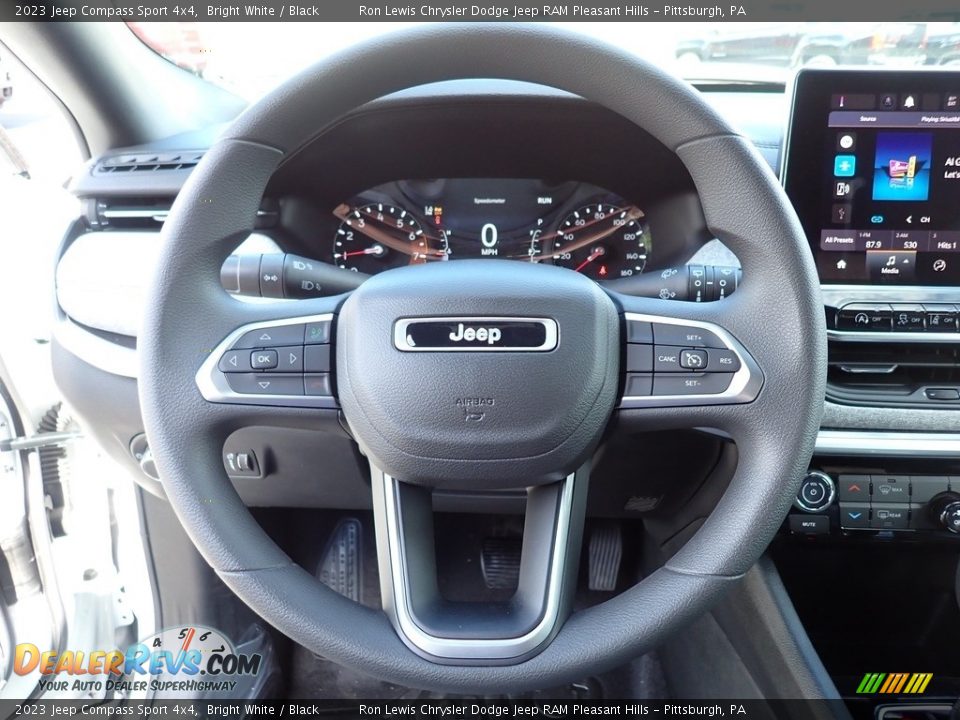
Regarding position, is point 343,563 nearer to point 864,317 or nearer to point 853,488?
point 853,488

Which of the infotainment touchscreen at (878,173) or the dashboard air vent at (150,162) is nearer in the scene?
the infotainment touchscreen at (878,173)

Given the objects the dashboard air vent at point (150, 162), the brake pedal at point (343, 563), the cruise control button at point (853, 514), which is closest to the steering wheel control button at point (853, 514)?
the cruise control button at point (853, 514)

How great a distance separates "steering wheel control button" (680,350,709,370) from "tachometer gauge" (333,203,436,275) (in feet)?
2.23

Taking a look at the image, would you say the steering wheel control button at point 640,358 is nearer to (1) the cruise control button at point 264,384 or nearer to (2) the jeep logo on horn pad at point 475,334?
(2) the jeep logo on horn pad at point 475,334

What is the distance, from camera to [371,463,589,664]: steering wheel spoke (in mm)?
866

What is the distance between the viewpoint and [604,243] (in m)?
1.45

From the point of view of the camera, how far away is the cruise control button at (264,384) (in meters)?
0.91

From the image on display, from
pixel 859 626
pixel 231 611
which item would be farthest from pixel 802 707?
pixel 231 611

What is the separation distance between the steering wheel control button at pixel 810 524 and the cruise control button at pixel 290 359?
0.79m

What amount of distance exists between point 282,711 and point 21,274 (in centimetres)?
110

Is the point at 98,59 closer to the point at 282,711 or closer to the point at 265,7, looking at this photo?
the point at 265,7

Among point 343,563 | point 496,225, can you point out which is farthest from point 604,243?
point 343,563

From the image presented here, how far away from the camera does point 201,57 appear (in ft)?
5.15

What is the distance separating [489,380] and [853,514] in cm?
70
